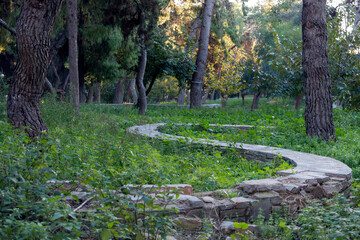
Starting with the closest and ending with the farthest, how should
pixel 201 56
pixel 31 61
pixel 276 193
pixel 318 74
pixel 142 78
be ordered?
pixel 276 193 < pixel 31 61 < pixel 318 74 < pixel 142 78 < pixel 201 56

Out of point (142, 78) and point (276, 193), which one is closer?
point (276, 193)

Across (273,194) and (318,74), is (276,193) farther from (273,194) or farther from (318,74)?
(318,74)

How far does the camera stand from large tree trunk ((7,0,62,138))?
618 centimetres

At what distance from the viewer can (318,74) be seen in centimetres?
903

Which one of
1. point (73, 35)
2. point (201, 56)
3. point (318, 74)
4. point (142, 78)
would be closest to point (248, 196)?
point (318, 74)

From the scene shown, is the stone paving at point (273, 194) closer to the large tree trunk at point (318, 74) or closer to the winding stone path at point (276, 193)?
the winding stone path at point (276, 193)

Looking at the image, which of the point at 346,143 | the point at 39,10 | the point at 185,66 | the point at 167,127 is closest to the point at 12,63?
the point at 185,66

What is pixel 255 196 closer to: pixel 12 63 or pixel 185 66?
pixel 185 66

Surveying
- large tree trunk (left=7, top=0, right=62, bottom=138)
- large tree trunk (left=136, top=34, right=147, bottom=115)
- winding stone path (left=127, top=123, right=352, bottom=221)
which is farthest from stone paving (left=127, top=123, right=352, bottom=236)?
large tree trunk (left=136, top=34, right=147, bottom=115)

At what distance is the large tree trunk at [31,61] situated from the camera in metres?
6.18

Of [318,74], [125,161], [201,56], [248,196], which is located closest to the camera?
[248,196]

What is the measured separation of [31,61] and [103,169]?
9.84 ft

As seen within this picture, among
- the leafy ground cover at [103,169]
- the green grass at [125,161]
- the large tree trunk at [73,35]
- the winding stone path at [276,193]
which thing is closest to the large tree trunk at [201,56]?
the leafy ground cover at [103,169]

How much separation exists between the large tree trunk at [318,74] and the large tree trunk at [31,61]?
5.87 meters
